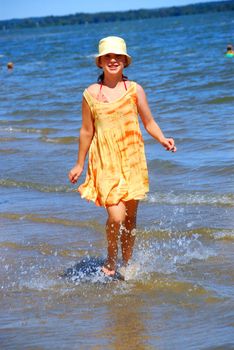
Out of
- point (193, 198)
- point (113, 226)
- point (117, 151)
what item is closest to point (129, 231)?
point (113, 226)

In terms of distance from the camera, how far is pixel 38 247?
652cm

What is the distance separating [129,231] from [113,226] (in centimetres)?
25

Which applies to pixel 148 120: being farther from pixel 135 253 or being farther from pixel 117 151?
pixel 135 253

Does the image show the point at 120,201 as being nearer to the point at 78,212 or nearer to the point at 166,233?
the point at 166,233

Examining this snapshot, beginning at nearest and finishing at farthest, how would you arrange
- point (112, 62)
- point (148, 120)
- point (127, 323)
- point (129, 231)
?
point (127, 323)
point (112, 62)
point (148, 120)
point (129, 231)

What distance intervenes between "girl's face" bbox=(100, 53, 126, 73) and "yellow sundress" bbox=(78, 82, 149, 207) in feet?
0.48

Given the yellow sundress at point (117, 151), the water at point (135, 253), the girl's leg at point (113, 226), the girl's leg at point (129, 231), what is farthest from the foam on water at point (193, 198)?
the yellow sundress at point (117, 151)

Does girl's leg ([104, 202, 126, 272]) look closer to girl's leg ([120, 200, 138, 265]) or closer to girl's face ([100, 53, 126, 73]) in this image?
girl's leg ([120, 200, 138, 265])

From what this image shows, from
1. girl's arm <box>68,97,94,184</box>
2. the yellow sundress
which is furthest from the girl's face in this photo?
girl's arm <box>68,97,94,184</box>

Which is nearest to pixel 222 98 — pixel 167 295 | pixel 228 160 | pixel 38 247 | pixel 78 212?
pixel 228 160

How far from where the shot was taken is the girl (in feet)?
17.5

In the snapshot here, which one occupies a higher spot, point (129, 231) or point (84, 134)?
point (84, 134)

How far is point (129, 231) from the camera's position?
5.64 meters

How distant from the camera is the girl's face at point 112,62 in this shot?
5.33 m
